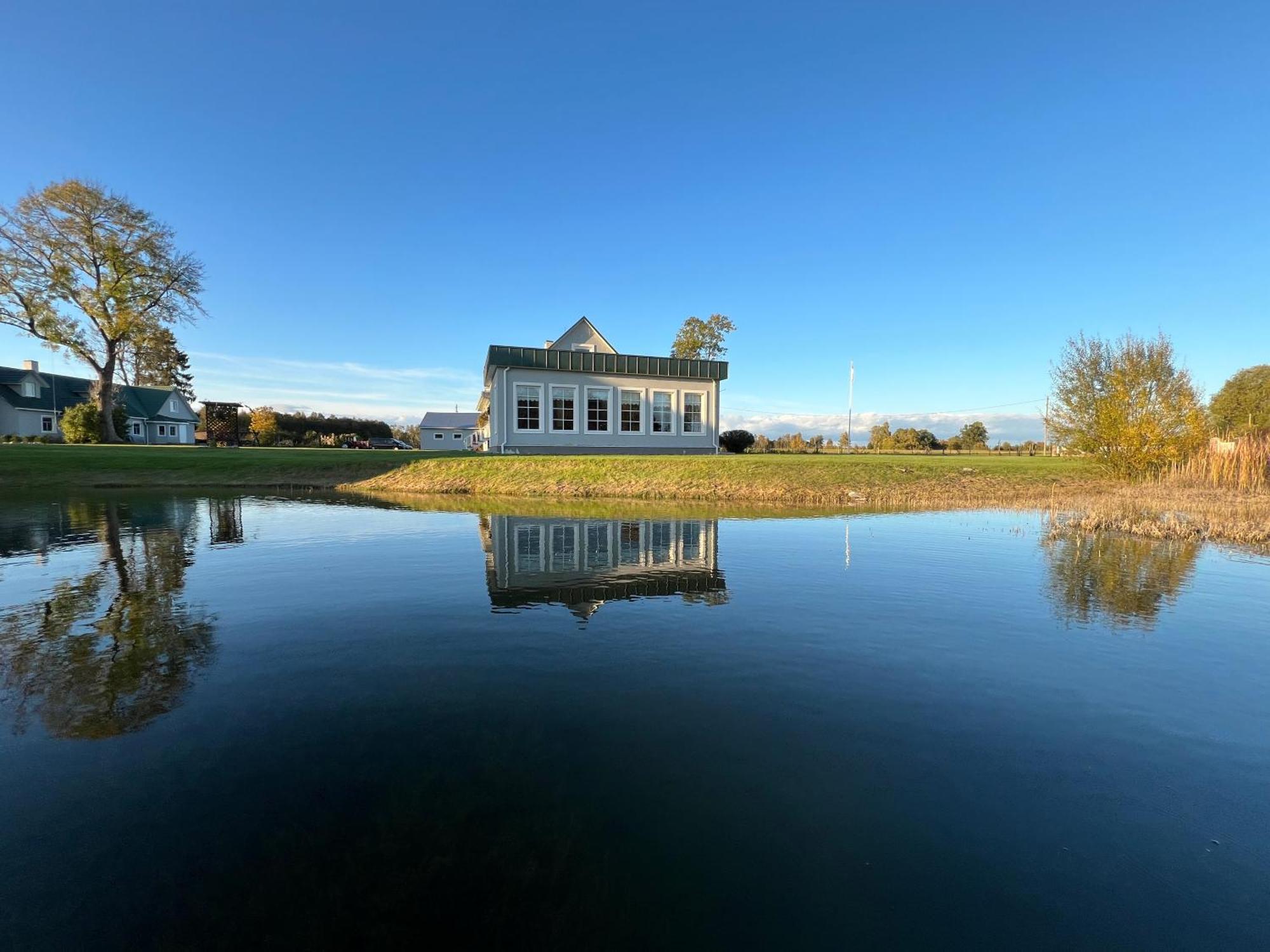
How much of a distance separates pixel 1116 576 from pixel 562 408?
28.0 meters

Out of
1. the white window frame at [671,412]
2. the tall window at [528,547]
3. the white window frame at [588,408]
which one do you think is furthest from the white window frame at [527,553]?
the white window frame at [671,412]

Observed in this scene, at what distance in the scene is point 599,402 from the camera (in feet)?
112

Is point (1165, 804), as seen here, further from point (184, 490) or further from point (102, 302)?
point (102, 302)

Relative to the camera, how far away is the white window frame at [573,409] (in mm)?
33250

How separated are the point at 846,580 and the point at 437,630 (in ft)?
18.6

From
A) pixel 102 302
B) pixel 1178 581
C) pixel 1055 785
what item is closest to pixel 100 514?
pixel 1055 785

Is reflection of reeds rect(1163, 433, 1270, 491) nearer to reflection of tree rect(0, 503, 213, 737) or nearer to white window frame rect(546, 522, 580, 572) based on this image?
white window frame rect(546, 522, 580, 572)

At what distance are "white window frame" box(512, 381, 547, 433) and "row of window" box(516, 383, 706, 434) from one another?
0.04 m

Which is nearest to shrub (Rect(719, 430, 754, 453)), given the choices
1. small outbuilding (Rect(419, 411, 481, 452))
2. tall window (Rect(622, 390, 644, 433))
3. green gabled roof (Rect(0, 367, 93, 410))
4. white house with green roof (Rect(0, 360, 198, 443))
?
tall window (Rect(622, 390, 644, 433))

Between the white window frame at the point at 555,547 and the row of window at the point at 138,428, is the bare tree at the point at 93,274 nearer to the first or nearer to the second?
the row of window at the point at 138,428

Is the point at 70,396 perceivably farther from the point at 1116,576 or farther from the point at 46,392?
the point at 1116,576

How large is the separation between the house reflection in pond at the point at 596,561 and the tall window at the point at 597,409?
64.3 feet

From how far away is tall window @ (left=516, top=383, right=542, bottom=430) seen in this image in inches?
1289

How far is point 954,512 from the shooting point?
55.1ft
